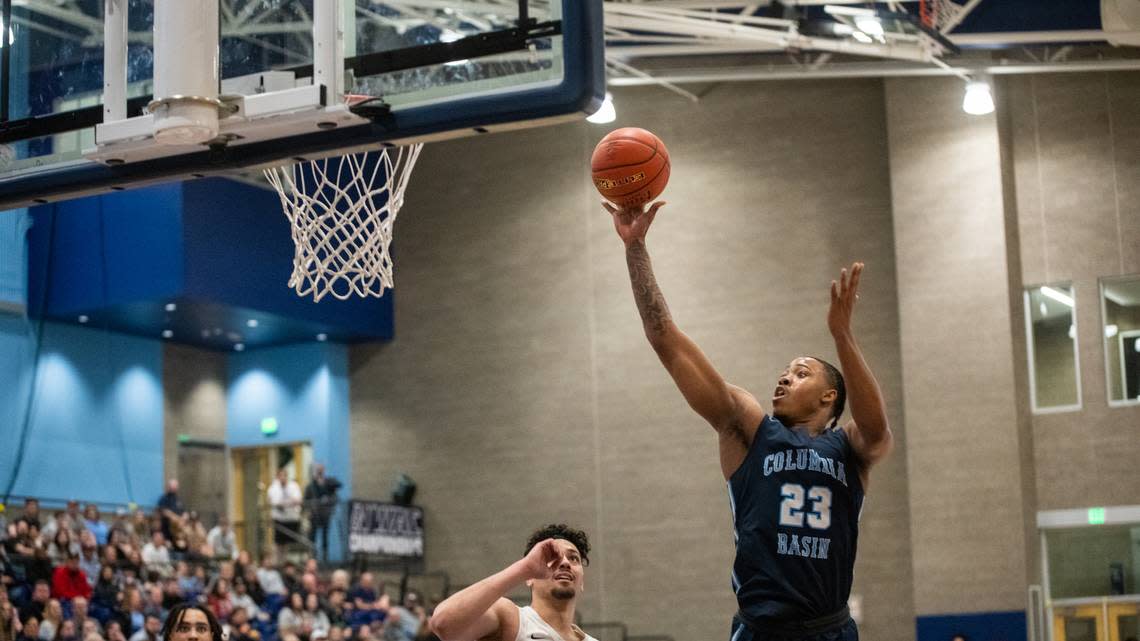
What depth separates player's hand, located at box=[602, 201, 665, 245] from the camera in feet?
18.3

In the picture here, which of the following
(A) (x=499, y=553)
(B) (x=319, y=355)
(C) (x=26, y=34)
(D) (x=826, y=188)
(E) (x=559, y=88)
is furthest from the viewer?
(B) (x=319, y=355)

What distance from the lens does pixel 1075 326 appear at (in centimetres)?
2067

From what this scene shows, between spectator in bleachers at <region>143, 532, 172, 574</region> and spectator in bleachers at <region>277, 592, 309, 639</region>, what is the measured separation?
A: 1.69 m

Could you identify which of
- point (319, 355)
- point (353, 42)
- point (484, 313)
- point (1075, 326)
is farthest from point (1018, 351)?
point (353, 42)

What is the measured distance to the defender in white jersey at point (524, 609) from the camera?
5656 mm

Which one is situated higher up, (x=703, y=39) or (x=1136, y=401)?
(x=703, y=39)

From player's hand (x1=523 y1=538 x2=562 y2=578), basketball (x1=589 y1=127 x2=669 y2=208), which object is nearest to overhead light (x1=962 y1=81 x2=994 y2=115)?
basketball (x1=589 y1=127 x2=669 y2=208)

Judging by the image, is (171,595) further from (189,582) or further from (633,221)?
(633,221)

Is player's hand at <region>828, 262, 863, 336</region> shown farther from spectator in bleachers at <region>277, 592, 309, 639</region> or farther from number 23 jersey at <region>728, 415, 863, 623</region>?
spectator in bleachers at <region>277, 592, 309, 639</region>

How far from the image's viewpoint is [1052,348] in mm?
20859

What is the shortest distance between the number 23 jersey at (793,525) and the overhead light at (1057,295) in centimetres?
1653

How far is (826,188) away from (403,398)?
7846mm

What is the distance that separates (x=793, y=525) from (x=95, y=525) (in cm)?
1716

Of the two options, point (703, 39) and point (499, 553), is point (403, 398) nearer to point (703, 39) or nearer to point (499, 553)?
point (499, 553)
